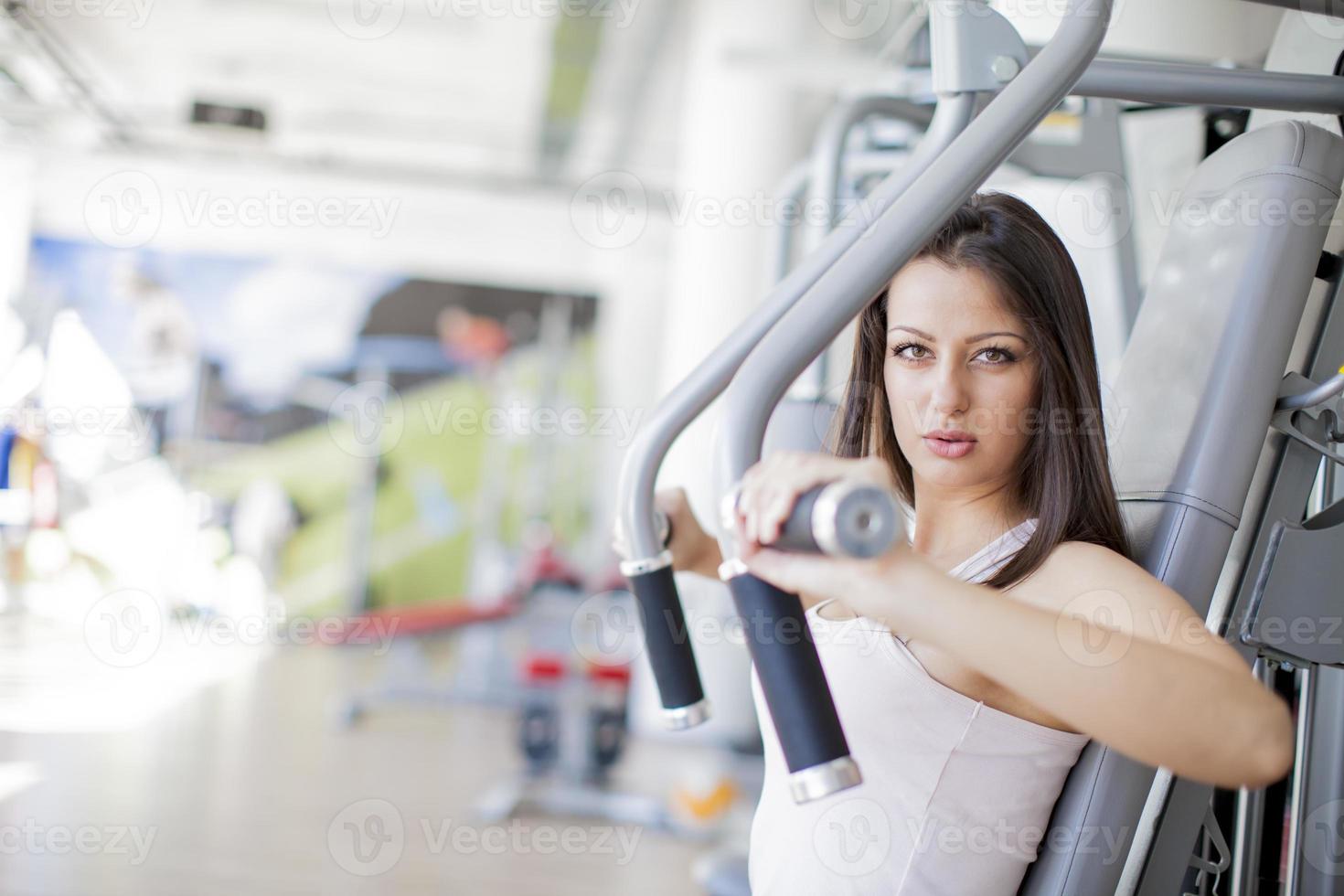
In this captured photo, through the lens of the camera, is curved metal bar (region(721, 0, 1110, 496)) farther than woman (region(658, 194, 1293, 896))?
No

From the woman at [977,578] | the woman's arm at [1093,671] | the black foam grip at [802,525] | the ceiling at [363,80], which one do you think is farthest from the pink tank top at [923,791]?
the ceiling at [363,80]

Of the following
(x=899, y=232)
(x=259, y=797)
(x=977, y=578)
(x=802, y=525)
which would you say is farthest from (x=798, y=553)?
(x=259, y=797)

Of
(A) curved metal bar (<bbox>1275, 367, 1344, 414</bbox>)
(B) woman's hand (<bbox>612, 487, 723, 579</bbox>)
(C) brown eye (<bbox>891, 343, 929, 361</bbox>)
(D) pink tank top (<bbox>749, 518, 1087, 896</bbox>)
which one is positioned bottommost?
(D) pink tank top (<bbox>749, 518, 1087, 896</bbox>)

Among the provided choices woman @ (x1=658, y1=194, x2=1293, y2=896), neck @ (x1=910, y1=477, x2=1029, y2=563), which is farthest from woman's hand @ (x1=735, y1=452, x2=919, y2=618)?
neck @ (x1=910, y1=477, x2=1029, y2=563)

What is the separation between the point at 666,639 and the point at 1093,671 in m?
0.32

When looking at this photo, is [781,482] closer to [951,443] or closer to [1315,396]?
[951,443]

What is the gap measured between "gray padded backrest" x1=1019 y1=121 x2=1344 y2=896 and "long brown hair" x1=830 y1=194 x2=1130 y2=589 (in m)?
0.07

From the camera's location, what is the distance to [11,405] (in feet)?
22.2

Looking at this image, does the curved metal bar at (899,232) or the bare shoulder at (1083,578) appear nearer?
the curved metal bar at (899,232)

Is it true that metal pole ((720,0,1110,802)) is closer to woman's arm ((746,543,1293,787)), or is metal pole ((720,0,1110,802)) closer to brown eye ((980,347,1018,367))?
woman's arm ((746,543,1293,787))

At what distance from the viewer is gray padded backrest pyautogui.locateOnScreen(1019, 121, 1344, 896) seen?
96 cm

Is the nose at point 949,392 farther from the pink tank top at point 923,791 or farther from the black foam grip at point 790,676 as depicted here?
the black foam grip at point 790,676

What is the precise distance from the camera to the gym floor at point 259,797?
288 cm

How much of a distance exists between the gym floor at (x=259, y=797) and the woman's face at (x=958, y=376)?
2.30 metres
